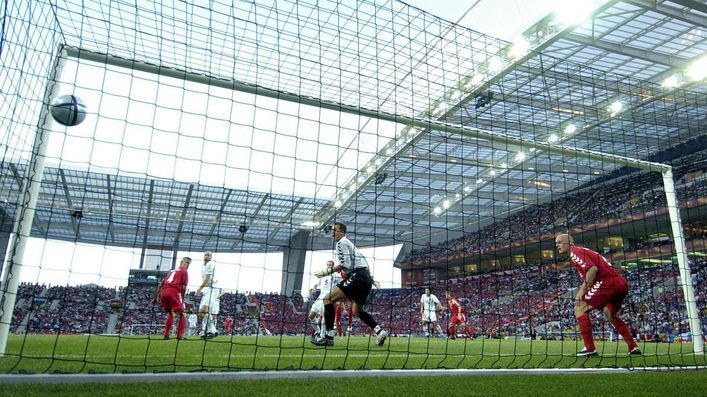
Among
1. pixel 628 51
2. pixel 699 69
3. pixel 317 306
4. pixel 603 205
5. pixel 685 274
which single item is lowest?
pixel 317 306

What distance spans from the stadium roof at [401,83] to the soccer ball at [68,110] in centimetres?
61

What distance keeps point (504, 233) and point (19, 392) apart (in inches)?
1344

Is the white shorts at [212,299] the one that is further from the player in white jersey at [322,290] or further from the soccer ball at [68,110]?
the soccer ball at [68,110]

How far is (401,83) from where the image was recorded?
43.8ft

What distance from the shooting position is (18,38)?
477cm

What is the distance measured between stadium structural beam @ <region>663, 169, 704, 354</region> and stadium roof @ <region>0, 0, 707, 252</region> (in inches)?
59.7

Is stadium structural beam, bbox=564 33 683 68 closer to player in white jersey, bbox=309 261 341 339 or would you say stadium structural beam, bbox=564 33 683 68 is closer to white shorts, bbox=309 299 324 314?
player in white jersey, bbox=309 261 341 339

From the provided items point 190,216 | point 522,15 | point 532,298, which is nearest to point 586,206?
point 532,298

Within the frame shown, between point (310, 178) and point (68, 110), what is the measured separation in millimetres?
16435

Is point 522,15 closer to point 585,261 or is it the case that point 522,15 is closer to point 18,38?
point 585,261

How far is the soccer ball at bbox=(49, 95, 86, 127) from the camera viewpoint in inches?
203

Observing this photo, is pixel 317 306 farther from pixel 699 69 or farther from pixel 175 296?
pixel 699 69

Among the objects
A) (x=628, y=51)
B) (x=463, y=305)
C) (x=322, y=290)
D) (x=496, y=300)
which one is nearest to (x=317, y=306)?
(x=322, y=290)

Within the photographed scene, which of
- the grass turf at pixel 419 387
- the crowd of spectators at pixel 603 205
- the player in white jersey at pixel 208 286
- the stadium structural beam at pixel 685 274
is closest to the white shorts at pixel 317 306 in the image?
the player in white jersey at pixel 208 286
